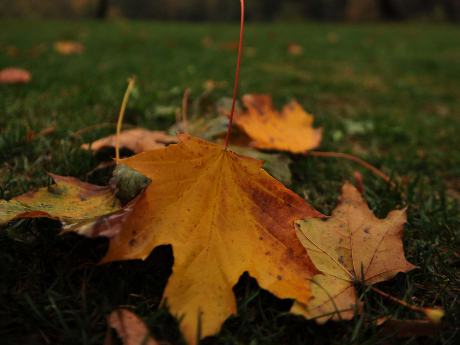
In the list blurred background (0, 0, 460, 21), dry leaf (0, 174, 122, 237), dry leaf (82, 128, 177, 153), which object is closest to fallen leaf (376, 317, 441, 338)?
dry leaf (0, 174, 122, 237)

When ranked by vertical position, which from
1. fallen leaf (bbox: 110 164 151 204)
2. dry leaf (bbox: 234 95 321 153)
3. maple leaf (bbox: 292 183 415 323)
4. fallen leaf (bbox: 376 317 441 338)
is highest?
dry leaf (bbox: 234 95 321 153)

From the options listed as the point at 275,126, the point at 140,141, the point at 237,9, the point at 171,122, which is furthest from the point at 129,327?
the point at 237,9

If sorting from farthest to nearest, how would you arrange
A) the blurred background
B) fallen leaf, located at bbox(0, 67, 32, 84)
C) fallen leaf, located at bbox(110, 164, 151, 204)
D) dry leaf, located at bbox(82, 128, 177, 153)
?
1. the blurred background
2. fallen leaf, located at bbox(0, 67, 32, 84)
3. dry leaf, located at bbox(82, 128, 177, 153)
4. fallen leaf, located at bbox(110, 164, 151, 204)

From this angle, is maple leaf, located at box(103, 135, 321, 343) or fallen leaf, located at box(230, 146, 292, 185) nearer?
maple leaf, located at box(103, 135, 321, 343)

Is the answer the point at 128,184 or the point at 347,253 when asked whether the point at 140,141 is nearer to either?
the point at 128,184

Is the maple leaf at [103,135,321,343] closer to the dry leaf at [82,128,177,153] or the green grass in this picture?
the green grass

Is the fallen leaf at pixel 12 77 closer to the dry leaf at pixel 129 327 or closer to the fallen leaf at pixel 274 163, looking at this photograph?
the fallen leaf at pixel 274 163

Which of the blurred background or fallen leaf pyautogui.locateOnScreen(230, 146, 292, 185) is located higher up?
the blurred background

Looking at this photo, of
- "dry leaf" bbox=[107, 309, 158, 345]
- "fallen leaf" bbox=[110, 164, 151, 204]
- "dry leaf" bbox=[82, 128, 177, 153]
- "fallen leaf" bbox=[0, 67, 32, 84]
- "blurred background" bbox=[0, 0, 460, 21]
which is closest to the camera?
"dry leaf" bbox=[107, 309, 158, 345]
